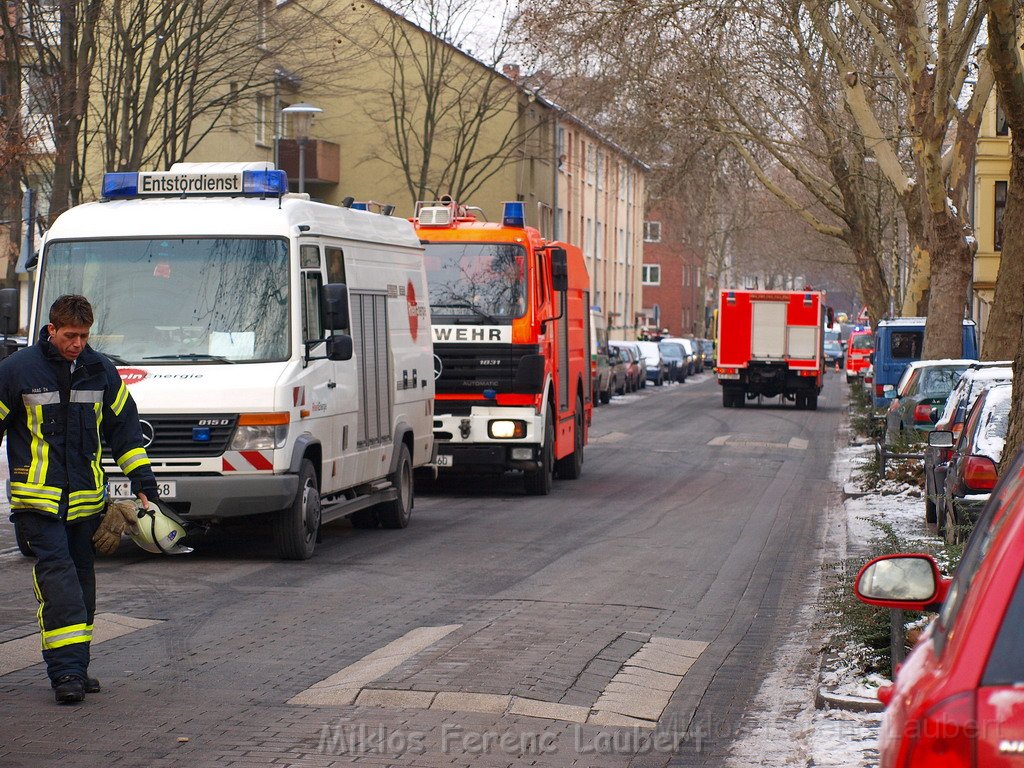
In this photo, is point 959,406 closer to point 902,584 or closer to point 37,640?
point 37,640

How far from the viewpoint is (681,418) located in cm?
3775

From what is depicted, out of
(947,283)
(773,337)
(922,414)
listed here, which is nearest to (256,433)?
(922,414)

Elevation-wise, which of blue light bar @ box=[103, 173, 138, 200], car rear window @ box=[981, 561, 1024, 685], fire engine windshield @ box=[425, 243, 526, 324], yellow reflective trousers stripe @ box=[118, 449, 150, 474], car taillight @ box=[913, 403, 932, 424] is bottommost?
car taillight @ box=[913, 403, 932, 424]

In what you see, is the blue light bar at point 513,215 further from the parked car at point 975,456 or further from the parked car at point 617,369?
the parked car at point 617,369

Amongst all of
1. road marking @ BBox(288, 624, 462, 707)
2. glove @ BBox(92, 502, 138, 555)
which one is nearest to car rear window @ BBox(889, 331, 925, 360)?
glove @ BBox(92, 502, 138, 555)

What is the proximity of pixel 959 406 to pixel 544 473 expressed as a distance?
506 cm

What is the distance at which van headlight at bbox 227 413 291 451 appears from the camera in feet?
38.2

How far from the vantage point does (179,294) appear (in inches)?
480

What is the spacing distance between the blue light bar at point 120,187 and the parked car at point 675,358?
5191cm

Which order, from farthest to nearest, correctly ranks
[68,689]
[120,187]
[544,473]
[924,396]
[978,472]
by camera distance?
[924,396], [544,473], [120,187], [978,472], [68,689]

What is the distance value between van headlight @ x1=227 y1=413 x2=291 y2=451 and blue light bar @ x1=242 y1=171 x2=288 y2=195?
2051 mm

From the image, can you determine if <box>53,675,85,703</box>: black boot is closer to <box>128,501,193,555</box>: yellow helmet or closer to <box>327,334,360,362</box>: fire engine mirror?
<box>128,501,193,555</box>: yellow helmet

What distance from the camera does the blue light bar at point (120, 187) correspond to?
12938 mm

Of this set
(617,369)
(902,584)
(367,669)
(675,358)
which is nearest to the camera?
(902,584)
